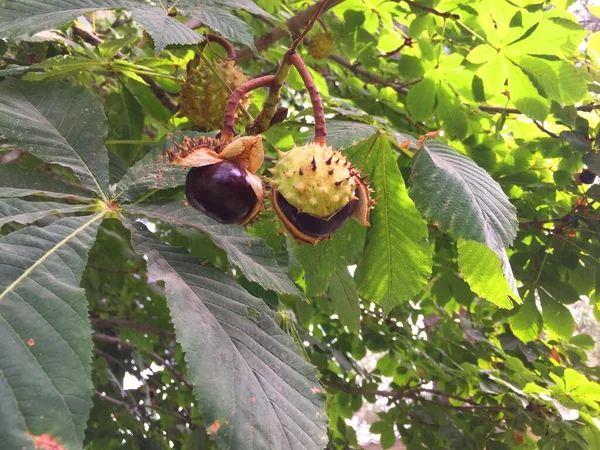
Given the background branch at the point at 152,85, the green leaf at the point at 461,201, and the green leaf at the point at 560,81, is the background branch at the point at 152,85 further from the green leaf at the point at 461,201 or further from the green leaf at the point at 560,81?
the green leaf at the point at 560,81

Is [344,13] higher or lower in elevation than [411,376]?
higher

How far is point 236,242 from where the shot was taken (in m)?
0.88

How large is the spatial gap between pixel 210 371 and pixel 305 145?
1.30 ft

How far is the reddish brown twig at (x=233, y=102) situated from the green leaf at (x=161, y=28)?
126mm

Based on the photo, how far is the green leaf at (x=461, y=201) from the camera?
0.83m

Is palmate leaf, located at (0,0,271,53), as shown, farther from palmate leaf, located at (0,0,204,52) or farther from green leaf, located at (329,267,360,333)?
green leaf, located at (329,267,360,333)

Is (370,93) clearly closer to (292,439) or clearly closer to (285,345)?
(285,345)

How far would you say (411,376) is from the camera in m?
2.49

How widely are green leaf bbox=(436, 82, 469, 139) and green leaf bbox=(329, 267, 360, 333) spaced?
76 centimetres

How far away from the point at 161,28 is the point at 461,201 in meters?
0.55

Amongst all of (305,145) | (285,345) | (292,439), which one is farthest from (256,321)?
(305,145)

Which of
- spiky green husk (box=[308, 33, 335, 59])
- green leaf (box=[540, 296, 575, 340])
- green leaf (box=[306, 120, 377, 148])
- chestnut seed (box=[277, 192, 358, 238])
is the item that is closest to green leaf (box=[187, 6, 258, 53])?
green leaf (box=[306, 120, 377, 148])

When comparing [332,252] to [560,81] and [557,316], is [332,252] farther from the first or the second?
[557,316]

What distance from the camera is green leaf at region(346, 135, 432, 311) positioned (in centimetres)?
98
